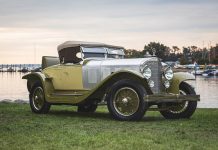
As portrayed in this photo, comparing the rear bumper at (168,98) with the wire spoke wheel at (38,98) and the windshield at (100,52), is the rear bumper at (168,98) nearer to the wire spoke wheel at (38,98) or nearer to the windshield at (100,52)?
the windshield at (100,52)

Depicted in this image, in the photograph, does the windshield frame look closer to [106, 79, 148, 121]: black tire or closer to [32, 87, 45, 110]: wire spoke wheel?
[32, 87, 45, 110]: wire spoke wheel

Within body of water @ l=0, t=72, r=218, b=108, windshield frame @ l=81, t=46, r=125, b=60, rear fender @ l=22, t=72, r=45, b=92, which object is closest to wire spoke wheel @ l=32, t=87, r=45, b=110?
rear fender @ l=22, t=72, r=45, b=92

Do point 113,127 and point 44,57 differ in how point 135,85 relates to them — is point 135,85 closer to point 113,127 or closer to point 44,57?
point 113,127

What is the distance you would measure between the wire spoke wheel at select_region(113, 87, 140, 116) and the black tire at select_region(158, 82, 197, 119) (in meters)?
1.28

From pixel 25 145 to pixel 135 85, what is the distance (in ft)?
15.8

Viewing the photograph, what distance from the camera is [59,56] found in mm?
16094

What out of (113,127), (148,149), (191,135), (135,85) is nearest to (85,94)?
(135,85)

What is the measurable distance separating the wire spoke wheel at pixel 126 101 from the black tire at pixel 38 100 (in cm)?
326

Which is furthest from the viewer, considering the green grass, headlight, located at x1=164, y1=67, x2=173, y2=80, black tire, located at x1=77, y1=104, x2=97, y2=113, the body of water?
the body of water

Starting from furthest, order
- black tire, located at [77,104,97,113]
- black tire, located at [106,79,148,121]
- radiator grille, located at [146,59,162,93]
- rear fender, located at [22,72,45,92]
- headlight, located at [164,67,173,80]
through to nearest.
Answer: black tire, located at [77,104,97,113] < rear fender, located at [22,72,45,92] < headlight, located at [164,67,173,80] < radiator grille, located at [146,59,162,93] < black tire, located at [106,79,148,121]

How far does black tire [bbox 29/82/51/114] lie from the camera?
51.9 ft

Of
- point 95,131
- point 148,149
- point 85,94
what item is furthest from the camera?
point 85,94

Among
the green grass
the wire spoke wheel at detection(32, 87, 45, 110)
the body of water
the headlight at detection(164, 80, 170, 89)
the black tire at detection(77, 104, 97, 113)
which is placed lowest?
the body of water

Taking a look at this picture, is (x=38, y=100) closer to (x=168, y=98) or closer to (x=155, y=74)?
(x=155, y=74)
